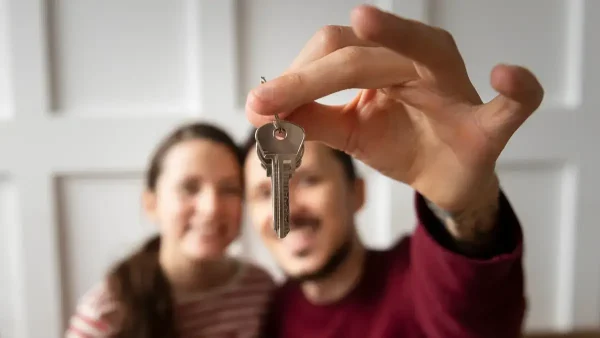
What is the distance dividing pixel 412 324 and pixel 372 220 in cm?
33

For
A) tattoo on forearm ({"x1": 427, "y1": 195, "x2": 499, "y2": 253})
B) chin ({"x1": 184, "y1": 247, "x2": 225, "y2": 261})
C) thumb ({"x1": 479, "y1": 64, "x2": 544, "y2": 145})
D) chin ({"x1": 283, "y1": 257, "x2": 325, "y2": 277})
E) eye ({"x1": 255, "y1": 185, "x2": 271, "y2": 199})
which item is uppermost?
thumb ({"x1": 479, "y1": 64, "x2": 544, "y2": 145})

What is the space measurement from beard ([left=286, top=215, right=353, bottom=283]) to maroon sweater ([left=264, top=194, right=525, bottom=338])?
47 millimetres

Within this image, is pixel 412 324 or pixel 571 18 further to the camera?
pixel 571 18

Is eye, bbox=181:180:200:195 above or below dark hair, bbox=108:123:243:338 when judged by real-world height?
above

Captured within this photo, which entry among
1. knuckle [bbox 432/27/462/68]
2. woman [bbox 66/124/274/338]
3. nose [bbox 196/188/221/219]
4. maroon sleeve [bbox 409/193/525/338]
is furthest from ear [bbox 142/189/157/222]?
knuckle [bbox 432/27/462/68]

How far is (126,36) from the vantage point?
0.91 metres

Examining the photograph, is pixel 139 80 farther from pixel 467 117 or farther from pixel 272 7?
pixel 467 117

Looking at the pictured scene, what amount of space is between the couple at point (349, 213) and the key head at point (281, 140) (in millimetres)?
13

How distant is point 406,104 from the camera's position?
0.41 m

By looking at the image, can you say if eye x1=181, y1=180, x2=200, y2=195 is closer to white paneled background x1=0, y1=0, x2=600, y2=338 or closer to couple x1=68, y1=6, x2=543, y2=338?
couple x1=68, y1=6, x2=543, y2=338

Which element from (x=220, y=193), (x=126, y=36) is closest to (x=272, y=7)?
(x=126, y=36)

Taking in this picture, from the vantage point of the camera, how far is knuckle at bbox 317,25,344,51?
395 mm

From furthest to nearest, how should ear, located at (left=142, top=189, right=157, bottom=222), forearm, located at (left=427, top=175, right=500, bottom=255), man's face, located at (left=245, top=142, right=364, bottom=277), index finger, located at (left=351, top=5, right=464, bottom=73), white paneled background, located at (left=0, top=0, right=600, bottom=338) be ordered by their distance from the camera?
1. white paneled background, located at (left=0, top=0, right=600, bottom=338)
2. ear, located at (left=142, top=189, right=157, bottom=222)
3. man's face, located at (left=245, top=142, right=364, bottom=277)
4. forearm, located at (left=427, top=175, right=500, bottom=255)
5. index finger, located at (left=351, top=5, right=464, bottom=73)

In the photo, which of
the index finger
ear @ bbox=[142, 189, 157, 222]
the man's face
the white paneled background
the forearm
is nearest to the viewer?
the index finger
